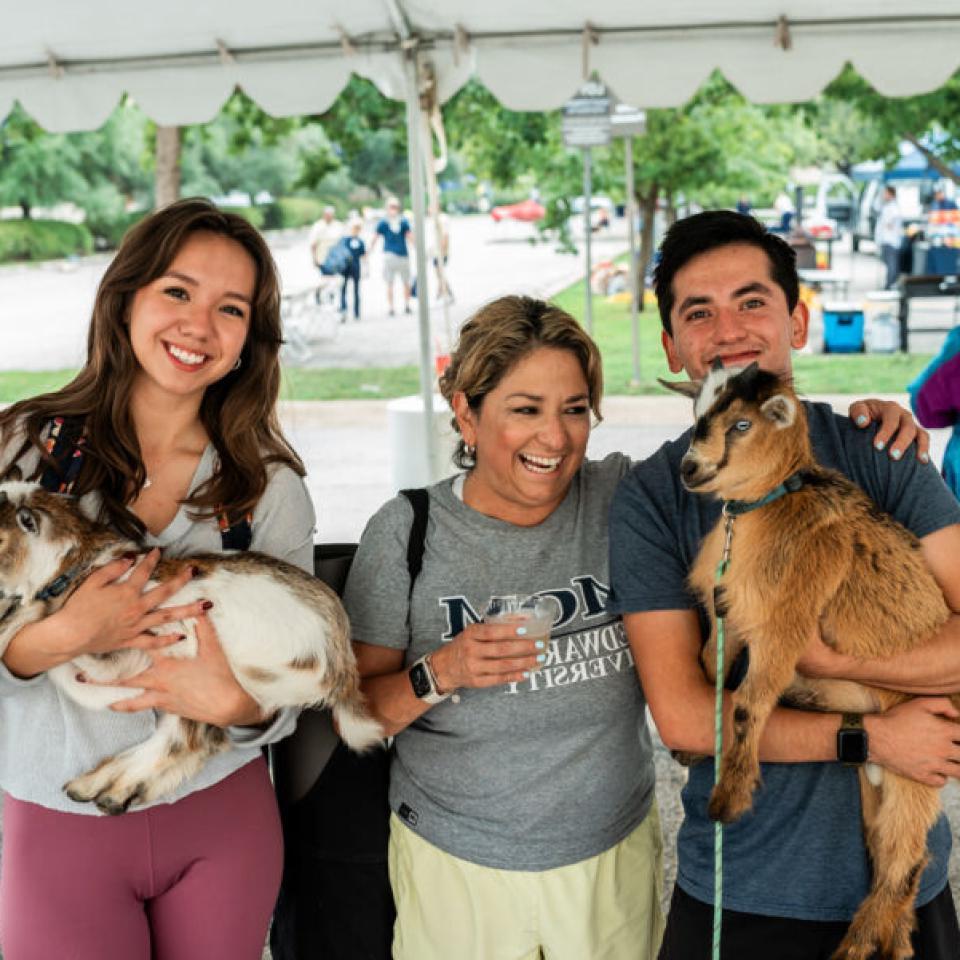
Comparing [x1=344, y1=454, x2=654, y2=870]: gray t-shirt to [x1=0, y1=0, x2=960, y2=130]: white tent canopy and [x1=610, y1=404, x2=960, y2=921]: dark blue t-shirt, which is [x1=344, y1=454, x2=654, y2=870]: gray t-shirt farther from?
[x1=0, y1=0, x2=960, y2=130]: white tent canopy

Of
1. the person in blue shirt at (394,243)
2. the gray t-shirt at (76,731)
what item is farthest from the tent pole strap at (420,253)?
the person in blue shirt at (394,243)

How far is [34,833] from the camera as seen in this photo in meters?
2.18

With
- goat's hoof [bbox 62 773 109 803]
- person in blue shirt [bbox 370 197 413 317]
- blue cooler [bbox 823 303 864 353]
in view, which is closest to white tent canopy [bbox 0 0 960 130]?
goat's hoof [bbox 62 773 109 803]

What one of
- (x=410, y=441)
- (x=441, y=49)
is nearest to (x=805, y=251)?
(x=410, y=441)

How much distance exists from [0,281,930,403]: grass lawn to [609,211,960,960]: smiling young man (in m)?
9.99

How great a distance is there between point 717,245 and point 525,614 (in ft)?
2.97

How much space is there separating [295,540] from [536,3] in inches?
143

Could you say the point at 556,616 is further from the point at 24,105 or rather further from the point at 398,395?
the point at 398,395

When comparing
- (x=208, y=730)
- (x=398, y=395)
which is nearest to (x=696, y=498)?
(x=208, y=730)

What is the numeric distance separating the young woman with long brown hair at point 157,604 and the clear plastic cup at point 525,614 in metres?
0.54

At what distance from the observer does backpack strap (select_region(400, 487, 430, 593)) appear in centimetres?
245

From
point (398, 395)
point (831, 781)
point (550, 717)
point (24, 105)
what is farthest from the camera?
point (398, 395)

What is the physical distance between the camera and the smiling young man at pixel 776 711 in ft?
6.63

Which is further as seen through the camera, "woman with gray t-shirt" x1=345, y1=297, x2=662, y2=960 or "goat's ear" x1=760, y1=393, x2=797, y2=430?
"woman with gray t-shirt" x1=345, y1=297, x2=662, y2=960
